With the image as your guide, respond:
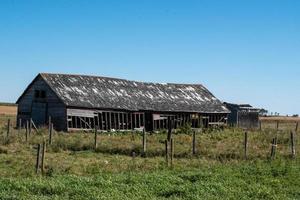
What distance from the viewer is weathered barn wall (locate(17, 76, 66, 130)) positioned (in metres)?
39.9

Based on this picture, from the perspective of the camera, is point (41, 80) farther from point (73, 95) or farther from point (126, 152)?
point (126, 152)

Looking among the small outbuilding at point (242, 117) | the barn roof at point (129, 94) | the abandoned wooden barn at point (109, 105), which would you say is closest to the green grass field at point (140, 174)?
the abandoned wooden barn at point (109, 105)

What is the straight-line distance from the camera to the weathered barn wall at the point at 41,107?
3988 cm

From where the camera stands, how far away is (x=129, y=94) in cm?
4631

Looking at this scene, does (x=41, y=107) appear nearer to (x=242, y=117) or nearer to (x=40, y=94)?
(x=40, y=94)

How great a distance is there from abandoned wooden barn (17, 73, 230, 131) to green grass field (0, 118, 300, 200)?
13.7 meters

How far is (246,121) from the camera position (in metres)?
58.2

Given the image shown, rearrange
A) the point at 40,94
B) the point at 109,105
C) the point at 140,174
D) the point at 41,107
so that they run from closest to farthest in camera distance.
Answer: the point at 140,174 < the point at 41,107 < the point at 40,94 < the point at 109,105

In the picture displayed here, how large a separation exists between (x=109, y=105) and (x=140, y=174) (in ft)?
85.2

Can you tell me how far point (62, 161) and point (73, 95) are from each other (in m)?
20.3

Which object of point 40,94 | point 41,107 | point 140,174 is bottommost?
point 140,174

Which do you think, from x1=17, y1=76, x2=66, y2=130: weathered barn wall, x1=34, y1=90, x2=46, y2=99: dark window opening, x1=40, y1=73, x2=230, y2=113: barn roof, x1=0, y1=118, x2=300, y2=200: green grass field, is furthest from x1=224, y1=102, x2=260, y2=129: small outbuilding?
x1=0, y1=118, x2=300, y2=200: green grass field

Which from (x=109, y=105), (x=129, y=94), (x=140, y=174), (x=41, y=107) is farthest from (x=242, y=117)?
(x=140, y=174)

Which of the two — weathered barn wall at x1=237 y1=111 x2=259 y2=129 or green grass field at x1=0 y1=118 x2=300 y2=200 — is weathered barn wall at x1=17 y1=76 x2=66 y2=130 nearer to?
green grass field at x1=0 y1=118 x2=300 y2=200
